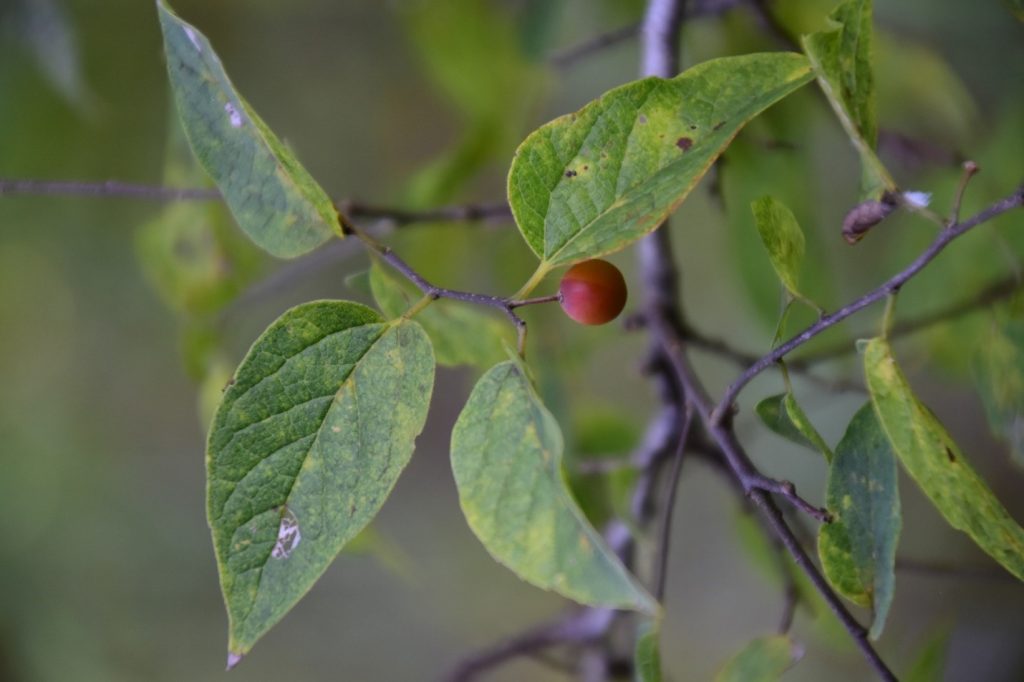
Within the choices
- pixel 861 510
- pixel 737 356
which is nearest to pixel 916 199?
pixel 861 510

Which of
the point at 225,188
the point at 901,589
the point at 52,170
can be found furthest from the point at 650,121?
the point at 901,589

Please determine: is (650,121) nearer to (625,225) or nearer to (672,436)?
(625,225)

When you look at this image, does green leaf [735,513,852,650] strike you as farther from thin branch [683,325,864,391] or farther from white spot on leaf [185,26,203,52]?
white spot on leaf [185,26,203,52]

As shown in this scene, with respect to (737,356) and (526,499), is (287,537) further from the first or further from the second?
(737,356)

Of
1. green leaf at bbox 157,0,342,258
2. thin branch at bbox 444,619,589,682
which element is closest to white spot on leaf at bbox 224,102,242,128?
green leaf at bbox 157,0,342,258

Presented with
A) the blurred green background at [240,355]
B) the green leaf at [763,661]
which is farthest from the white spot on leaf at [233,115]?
the blurred green background at [240,355]
